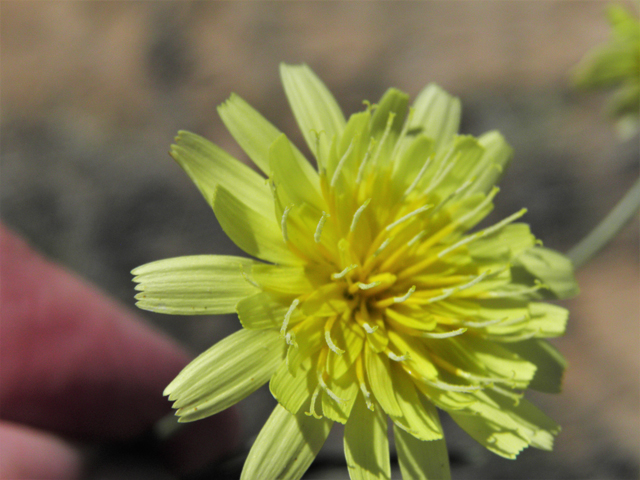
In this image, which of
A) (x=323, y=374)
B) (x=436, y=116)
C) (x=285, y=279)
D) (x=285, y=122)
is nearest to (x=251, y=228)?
(x=285, y=279)

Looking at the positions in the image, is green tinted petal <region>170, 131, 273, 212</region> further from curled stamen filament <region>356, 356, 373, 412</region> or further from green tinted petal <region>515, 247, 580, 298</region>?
green tinted petal <region>515, 247, 580, 298</region>

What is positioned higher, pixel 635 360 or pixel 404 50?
pixel 404 50

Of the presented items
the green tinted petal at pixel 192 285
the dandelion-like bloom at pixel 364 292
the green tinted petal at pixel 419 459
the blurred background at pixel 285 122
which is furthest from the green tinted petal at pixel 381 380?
the blurred background at pixel 285 122

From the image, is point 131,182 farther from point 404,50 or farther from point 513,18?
point 513,18

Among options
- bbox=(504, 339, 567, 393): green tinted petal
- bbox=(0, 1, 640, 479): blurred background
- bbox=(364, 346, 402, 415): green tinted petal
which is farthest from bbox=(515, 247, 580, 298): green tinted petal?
bbox=(0, 1, 640, 479): blurred background

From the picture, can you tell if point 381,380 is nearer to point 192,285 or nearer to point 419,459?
point 419,459

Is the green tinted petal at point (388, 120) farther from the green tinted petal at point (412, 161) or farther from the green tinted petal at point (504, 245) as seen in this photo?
the green tinted petal at point (504, 245)

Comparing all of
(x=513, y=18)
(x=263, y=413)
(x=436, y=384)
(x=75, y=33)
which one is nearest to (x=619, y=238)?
(x=513, y=18)
